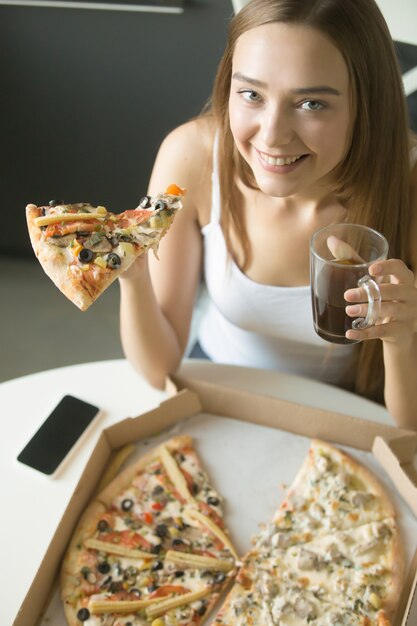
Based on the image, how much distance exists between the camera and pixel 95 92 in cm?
244

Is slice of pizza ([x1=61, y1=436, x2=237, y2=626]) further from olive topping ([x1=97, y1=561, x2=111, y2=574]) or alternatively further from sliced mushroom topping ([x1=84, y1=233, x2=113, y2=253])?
sliced mushroom topping ([x1=84, y1=233, x2=113, y2=253])

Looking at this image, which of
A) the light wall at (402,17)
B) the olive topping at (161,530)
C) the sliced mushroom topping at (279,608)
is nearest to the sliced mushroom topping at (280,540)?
the sliced mushroom topping at (279,608)

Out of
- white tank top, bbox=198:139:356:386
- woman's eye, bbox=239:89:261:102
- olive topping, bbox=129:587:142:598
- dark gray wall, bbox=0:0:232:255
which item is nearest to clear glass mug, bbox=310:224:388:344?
woman's eye, bbox=239:89:261:102

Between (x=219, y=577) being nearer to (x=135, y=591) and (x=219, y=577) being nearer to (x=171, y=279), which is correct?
(x=135, y=591)

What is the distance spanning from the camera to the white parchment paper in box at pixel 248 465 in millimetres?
1314

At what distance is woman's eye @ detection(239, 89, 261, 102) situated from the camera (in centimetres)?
112

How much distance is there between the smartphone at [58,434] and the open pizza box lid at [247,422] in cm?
8

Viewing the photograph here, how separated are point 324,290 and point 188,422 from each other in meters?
0.52

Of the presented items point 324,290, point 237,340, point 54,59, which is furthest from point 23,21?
point 324,290

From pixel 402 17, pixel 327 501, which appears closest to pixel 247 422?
pixel 327 501

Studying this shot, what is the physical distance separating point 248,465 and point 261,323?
1.21ft

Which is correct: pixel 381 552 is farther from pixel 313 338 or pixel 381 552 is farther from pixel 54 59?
pixel 54 59

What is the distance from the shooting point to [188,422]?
4.86ft

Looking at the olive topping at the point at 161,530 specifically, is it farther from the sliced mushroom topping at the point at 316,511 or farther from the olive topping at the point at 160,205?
the olive topping at the point at 160,205
